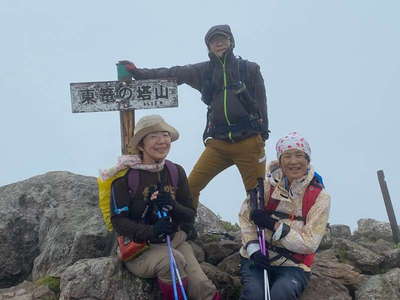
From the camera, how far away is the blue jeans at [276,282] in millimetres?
5107

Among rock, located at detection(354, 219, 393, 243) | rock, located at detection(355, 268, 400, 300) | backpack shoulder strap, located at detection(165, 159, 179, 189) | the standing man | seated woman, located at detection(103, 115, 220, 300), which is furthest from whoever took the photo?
rock, located at detection(354, 219, 393, 243)

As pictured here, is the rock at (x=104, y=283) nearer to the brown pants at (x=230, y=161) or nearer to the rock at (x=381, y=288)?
the brown pants at (x=230, y=161)

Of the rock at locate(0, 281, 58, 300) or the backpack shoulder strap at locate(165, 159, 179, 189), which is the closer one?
the backpack shoulder strap at locate(165, 159, 179, 189)

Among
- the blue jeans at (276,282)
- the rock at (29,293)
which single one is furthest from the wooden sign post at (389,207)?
the rock at (29,293)

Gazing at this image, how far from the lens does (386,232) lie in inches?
520

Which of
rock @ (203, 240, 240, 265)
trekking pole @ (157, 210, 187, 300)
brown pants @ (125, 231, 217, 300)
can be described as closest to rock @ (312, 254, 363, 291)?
rock @ (203, 240, 240, 265)

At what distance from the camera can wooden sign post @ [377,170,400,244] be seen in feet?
40.7

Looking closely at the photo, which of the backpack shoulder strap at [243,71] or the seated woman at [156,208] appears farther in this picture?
the backpack shoulder strap at [243,71]

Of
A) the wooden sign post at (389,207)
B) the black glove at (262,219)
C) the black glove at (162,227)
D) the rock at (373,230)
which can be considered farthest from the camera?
the wooden sign post at (389,207)

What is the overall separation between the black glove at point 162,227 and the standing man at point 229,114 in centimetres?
206

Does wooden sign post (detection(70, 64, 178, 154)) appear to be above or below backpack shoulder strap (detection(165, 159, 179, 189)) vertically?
above

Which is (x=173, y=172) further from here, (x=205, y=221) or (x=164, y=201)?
(x=205, y=221)

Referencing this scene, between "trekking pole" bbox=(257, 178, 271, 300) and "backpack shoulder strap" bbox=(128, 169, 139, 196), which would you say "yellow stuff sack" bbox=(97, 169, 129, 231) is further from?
"trekking pole" bbox=(257, 178, 271, 300)

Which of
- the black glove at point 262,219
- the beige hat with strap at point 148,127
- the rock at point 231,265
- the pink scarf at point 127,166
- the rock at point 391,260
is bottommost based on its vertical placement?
the rock at point 391,260
